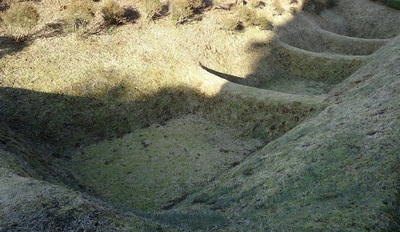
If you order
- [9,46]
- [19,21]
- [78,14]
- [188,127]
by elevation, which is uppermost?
[78,14]

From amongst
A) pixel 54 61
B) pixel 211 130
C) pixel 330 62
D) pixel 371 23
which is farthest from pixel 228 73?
pixel 371 23

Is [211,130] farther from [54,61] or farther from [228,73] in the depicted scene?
[54,61]

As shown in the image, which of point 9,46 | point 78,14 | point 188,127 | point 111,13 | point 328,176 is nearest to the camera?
point 328,176

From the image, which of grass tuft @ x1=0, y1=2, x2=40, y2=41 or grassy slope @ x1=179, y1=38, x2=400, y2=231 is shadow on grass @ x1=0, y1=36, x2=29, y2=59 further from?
grassy slope @ x1=179, y1=38, x2=400, y2=231

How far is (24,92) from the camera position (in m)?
23.7

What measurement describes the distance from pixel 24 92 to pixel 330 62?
106 feet

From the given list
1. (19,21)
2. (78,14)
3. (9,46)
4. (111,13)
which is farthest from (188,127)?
(19,21)

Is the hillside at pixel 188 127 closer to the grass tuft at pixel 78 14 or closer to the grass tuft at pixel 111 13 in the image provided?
the grass tuft at pixel 111 13

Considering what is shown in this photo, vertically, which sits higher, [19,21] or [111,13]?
[111,13]

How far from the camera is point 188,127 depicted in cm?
2723

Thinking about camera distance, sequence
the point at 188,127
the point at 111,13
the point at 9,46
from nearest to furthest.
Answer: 1. the point at 9,46
2. the point at 188,127
3. the point at 111,13

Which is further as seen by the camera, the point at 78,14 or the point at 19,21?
the point at 78,14

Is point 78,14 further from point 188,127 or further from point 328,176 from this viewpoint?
point 328,176

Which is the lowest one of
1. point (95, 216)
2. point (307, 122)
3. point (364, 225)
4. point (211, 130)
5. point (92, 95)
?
point (211, 130)
